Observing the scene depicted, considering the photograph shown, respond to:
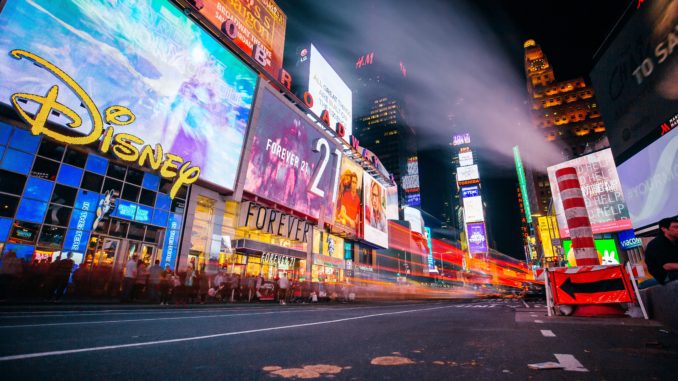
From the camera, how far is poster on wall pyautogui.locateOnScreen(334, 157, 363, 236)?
120 ft

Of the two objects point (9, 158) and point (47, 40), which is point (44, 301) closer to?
point (9, 158)

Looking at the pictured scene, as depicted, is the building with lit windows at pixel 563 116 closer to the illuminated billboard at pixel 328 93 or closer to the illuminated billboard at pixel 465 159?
the illuminated billboard at pixel 465 159

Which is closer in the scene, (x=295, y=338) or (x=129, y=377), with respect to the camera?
(x=129, y=377)

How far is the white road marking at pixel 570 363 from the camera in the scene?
2381mm

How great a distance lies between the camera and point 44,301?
37.3 feet

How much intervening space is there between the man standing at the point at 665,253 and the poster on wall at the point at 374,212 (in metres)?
36.3

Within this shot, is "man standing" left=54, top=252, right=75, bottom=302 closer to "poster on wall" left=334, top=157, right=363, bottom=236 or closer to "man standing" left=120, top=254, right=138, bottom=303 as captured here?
"man standing" left=120, top=254, right=138, bottom=303

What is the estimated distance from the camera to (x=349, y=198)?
127ft

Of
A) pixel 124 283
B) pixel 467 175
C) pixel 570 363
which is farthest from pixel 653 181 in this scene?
pixel 467 175

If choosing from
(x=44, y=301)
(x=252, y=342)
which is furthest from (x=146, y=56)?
(x=252, y=342)

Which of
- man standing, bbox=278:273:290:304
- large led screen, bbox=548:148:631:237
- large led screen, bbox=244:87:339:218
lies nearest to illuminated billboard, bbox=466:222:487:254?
large led screen, bbox=548:148:631:237

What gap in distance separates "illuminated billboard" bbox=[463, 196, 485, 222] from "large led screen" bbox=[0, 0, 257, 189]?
3442 inches

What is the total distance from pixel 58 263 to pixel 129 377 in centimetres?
1361

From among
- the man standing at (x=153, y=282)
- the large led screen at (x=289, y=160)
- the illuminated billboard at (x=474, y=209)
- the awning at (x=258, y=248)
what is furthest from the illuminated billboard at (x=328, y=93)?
the illuminated billboard at (x=474, y=209)
